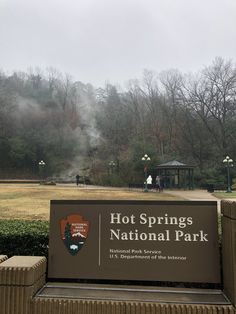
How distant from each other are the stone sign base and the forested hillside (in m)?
34.0

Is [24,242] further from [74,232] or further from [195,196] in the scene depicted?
[195,196]

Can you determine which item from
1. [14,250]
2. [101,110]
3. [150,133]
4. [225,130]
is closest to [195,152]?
[225,130]

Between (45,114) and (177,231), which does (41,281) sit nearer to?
(177,231)

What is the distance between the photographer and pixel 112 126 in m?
60.2

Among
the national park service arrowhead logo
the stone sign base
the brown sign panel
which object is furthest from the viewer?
the national park service arrowhead logo

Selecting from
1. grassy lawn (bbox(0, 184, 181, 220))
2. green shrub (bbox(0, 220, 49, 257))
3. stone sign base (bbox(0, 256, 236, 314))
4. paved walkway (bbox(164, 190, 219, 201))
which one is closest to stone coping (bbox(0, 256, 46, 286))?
stone sign base (bbox(0, 256, 236, 314))

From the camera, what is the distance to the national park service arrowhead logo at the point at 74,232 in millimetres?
4074

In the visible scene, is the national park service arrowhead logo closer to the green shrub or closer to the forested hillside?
the green shrub

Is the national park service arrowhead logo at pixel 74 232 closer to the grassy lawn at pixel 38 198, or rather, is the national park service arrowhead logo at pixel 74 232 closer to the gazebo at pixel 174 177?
the grassy lawn at pixel 38 198

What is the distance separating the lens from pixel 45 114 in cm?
7112

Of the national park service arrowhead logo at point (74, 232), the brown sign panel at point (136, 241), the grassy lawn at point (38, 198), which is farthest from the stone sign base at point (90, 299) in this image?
the grassy lawn at point (38, 198)

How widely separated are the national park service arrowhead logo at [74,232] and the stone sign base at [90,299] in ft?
1.58

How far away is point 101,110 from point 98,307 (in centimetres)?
7187

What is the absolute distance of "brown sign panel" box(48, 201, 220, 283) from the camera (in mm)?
3855
